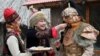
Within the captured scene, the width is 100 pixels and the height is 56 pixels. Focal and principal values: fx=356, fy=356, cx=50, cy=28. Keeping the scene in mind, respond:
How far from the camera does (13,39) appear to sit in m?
3.56

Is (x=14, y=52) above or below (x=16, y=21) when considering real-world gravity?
below

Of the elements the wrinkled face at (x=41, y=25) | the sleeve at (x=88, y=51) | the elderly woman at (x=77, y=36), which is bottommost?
the sleeve at (x=88, y=51)

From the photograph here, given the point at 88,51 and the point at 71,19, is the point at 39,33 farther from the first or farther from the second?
the point at 88,51

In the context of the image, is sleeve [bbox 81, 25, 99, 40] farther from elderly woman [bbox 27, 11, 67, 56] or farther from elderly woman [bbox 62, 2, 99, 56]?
elderly woman [bbox 27, 11, 67, 56]

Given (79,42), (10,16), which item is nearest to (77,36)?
(79,42)

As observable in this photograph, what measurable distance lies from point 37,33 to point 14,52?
0.36m

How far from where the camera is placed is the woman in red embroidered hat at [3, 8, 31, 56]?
11.6 feet

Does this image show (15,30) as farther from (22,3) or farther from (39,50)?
(22,3)

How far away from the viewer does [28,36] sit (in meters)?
3.83

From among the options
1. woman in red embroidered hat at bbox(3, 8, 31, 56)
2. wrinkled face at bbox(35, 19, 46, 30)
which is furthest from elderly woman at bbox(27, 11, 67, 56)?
woman in red embroidered hat at bbox(3, 8, 31, 56)

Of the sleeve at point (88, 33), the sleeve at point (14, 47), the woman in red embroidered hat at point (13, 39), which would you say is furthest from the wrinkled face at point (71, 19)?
the sleeve at point (14, 47)

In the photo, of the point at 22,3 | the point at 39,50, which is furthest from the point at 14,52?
the point at 22,3

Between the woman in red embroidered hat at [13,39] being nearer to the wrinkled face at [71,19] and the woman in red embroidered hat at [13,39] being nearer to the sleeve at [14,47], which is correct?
the sleeve at [14,47]

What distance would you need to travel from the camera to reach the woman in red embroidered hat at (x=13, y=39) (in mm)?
3531
